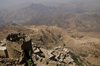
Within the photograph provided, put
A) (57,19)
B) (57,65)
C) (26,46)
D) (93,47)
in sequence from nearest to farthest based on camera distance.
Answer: (26,46) < (57,65) < (93,47) < (57,19)

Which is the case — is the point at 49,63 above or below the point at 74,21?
above

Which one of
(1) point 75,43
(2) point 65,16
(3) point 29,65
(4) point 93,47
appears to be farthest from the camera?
(2) point 65,16

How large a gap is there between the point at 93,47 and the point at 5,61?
2373 inches

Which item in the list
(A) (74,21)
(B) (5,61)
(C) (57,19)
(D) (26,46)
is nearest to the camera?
(B) (5,61)

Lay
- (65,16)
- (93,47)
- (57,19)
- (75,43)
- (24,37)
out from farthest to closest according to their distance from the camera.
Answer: (65,16) → (57,19) → (75,43) → (93,47) → (24,37)

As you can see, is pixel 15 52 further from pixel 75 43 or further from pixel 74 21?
pixel 74 21

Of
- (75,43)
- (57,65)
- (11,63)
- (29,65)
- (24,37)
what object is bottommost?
(75,43)

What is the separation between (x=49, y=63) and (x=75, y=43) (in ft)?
188

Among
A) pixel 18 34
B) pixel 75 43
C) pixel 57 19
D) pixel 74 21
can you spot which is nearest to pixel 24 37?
pixel 18 34

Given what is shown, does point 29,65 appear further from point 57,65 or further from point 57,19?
point 57,19

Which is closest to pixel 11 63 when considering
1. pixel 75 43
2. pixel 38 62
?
pixel 38 62

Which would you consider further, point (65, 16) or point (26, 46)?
point (65, 16)

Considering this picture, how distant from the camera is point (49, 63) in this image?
1675 centimetres

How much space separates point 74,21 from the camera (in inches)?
6481
